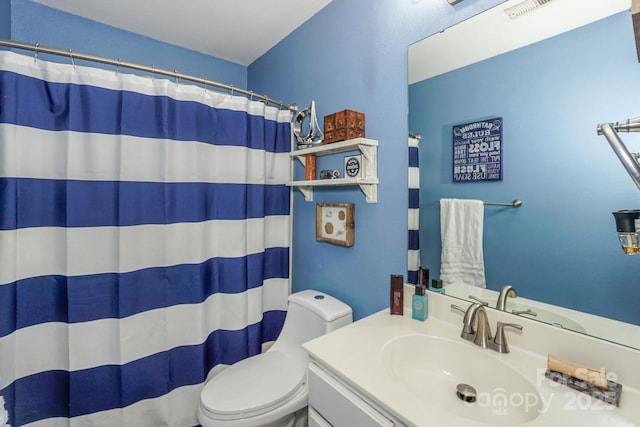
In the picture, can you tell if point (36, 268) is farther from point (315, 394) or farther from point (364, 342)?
point (364, 342)

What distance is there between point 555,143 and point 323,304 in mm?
1139

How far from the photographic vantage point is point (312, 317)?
1.44m

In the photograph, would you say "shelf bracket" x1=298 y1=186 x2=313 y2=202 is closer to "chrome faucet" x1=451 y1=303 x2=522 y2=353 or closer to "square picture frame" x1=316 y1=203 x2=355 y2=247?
"square picture frame" x1=316 y1=203 x2=355 y2=247

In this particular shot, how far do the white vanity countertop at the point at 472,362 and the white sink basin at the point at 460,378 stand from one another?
0.02m

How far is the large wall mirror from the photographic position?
0.77 metres

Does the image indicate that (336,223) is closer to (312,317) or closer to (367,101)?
(312,317)

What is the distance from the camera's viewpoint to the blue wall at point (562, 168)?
2.52 ft

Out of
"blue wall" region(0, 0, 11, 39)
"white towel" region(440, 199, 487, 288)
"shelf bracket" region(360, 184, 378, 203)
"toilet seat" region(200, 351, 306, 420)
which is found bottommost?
"toilet seat" region(200, 351, 306, 420)

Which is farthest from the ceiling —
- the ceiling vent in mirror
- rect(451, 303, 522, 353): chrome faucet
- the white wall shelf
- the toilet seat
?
the toilet seat

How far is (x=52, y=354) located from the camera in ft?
3.87

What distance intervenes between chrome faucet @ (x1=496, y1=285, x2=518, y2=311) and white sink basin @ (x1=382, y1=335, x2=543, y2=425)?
0.54 feet

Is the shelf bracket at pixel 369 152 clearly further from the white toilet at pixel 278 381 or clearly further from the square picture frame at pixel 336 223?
the white toilet at pixel 278 381

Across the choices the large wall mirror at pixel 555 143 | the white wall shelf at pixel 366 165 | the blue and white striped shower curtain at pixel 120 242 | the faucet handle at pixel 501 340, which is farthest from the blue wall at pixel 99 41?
the faucet handle at pixel 501 340

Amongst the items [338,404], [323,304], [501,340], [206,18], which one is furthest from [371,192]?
[206,18]
